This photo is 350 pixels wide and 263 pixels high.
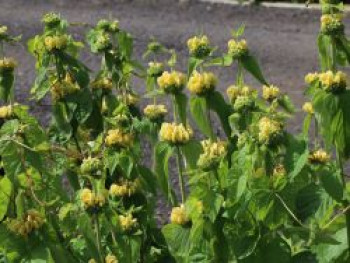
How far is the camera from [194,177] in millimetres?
1863

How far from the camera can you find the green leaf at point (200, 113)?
208 cm

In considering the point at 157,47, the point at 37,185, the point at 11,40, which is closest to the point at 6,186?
the point at 37,185

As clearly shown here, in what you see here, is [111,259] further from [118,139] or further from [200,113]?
[200,113]

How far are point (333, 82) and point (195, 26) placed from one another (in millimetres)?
6204

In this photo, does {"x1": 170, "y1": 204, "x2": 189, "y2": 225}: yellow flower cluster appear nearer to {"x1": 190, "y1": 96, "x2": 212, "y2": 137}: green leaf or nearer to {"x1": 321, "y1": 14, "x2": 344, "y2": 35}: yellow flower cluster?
{"x1": 190, "y1": 96, "x2": 212, "y2": 137}: green leaf

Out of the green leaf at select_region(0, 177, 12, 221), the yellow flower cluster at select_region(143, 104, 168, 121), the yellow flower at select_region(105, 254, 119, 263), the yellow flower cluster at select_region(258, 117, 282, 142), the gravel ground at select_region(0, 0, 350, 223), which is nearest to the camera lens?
the yellow flower cluster at select_region(258, 117, 282, 142)

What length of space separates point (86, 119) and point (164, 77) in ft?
1.01

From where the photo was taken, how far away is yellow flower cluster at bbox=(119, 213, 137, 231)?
2.00 meters

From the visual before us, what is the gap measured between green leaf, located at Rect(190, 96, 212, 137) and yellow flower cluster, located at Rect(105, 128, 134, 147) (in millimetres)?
165

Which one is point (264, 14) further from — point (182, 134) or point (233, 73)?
point (182, 134)

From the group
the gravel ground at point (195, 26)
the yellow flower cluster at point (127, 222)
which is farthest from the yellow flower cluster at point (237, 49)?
the gravel ground at point (195, 26)

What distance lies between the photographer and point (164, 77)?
84.6 inches

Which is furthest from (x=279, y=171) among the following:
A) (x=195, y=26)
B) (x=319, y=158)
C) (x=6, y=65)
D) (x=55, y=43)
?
(x=195, y=26)

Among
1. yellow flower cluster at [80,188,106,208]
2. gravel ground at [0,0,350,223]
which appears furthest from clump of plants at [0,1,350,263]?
gravel ground at [0,0,350,223]
